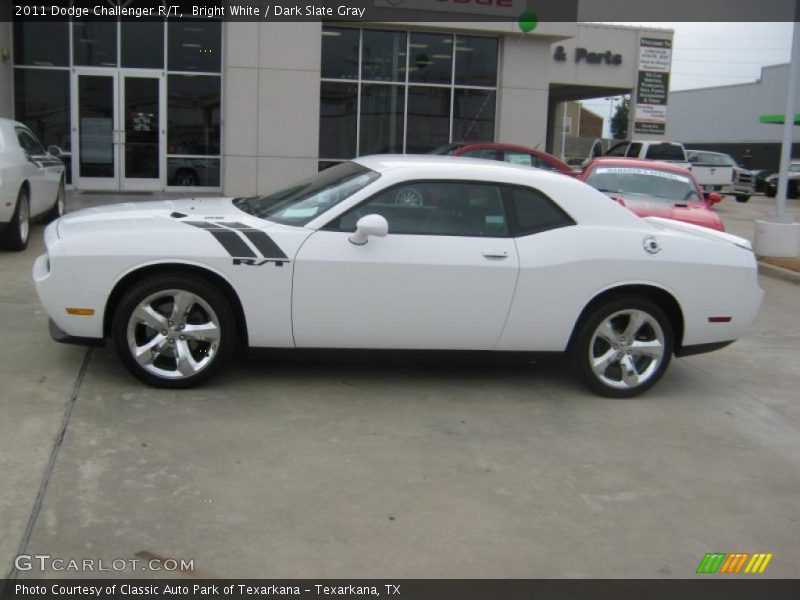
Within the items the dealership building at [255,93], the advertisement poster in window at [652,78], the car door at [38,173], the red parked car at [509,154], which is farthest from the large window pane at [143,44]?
the advertisement poster in window at [652,78]

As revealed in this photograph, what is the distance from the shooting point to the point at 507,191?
570cm

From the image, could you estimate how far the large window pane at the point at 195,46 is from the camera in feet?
57.8

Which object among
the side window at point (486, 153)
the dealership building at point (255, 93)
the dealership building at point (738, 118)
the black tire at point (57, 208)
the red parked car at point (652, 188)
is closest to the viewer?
the red parked car at point (652, 188)

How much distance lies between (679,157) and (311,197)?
21.0m

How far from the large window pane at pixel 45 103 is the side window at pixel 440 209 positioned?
13.8m

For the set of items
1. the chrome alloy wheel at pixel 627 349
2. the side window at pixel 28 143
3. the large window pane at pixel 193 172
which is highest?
the side window at pixel 28 143

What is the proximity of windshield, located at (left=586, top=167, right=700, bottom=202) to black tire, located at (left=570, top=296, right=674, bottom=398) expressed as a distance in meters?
5.07

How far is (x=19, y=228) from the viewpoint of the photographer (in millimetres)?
9758

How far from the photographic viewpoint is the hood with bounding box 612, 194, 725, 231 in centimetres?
984

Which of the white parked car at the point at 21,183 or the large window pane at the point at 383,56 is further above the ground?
the large window pane at the point at 383,56

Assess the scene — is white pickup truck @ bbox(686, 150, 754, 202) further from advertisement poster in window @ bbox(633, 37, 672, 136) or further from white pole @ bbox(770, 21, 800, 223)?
white pole @ bbox(770, 21, 800, 223)

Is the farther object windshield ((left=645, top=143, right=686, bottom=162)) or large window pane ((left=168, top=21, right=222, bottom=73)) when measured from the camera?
windshield ((left=645, top=143, right=686, bottom=162))

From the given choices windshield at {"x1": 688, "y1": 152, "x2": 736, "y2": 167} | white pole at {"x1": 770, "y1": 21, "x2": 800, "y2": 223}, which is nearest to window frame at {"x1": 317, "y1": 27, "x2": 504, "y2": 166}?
white pole at {"x1": 770, "y1": 21, "x2": 800, "y2": 223}

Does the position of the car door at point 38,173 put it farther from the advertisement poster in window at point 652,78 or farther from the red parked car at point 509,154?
the advertisement poster in window at point 652,78
